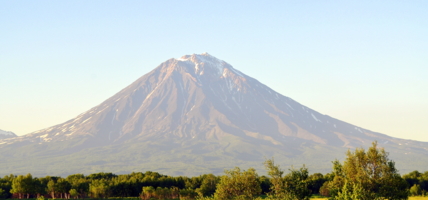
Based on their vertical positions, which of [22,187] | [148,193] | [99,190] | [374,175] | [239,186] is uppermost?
[22,187]

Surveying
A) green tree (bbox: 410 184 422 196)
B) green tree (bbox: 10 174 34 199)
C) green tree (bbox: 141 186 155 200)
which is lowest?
green tree (bbox: 410 184 422 196)

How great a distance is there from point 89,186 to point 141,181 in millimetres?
12139

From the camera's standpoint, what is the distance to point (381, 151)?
70.0 meters

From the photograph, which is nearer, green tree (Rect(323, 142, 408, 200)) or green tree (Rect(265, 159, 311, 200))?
green tree (Rect(323, 142, 408, 200))

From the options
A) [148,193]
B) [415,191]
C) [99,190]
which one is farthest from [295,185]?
[99,190]

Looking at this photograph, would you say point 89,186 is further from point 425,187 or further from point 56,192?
point 425,187

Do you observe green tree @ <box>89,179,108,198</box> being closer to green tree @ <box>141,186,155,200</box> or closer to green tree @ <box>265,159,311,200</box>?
green tree @ <box>141,186,155,200</box>

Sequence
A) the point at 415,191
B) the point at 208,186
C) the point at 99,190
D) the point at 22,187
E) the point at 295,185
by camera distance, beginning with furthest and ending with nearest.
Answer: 1. the point at 208,186
2. the point at 22,187
3. the point at 99,190
4. the point at 415,191
5. the point at 295,185

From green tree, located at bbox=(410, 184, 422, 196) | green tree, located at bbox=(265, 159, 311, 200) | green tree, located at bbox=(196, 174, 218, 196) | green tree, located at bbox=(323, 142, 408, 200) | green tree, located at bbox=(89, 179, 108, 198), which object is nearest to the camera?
green tree, located at bbox=(323, 142, 408, 200)

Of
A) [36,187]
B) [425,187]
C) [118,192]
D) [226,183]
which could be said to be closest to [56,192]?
Answer: [36,187]

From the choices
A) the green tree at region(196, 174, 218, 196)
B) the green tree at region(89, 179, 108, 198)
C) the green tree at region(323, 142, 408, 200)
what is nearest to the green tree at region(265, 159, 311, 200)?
the green tree at region(323, 142, 408, 200)

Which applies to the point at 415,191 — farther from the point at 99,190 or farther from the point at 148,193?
the point at 99,190

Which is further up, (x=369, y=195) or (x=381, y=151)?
(x=381, y=151)

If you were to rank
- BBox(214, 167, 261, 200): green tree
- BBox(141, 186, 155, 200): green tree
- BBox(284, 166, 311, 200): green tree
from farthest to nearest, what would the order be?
BBox(141, 186, 155, 200): green tree
BBox(214, 167, 261, 200): green tree
BBox(284, 166, 311, 200): green tree
